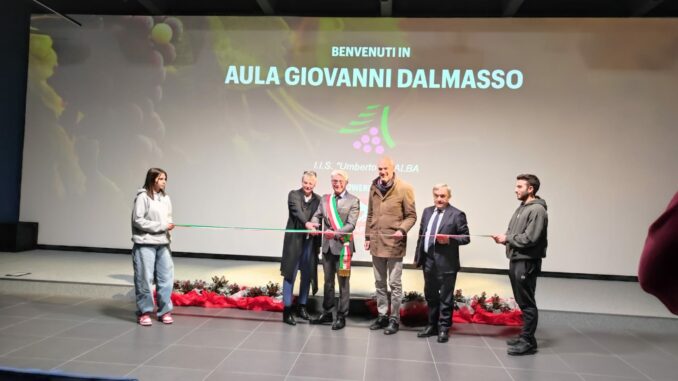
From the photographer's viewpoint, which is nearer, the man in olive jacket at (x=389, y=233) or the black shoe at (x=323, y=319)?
the man in olive jacket at (x=389, y=233)

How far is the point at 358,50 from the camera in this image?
634 cm

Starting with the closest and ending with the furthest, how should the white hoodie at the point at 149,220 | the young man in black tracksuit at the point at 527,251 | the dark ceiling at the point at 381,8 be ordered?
the young man in black tracksuit at the point at 527,251, the white hoodie at the point at 149,220, the dark ceiling at the point at 381,8

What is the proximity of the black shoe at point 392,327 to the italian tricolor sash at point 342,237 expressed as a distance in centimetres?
53

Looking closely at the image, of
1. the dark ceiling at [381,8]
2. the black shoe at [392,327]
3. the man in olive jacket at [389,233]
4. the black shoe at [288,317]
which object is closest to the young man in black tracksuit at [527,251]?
the man in olive jacket at [389,233]

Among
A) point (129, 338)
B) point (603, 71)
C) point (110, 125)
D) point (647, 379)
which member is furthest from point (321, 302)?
point (603, 71)

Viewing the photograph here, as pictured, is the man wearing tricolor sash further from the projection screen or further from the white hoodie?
the projection screen

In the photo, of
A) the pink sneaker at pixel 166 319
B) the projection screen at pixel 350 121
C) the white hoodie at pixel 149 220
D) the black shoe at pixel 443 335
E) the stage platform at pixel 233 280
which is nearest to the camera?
the black shoe at pixel 443 335

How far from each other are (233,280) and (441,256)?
96.2 inches

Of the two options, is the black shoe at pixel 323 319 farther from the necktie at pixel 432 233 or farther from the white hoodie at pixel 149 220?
the white hoodie at pixel 149 220

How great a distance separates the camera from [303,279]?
4.15 metres

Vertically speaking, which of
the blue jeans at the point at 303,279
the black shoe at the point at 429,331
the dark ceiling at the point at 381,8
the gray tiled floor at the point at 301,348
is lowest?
the gray tiled floor at the point at 301,348

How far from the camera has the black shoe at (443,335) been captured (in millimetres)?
3672

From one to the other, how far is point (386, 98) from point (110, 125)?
3.89 metres

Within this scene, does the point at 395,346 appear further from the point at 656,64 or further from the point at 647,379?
the point at 656,64
